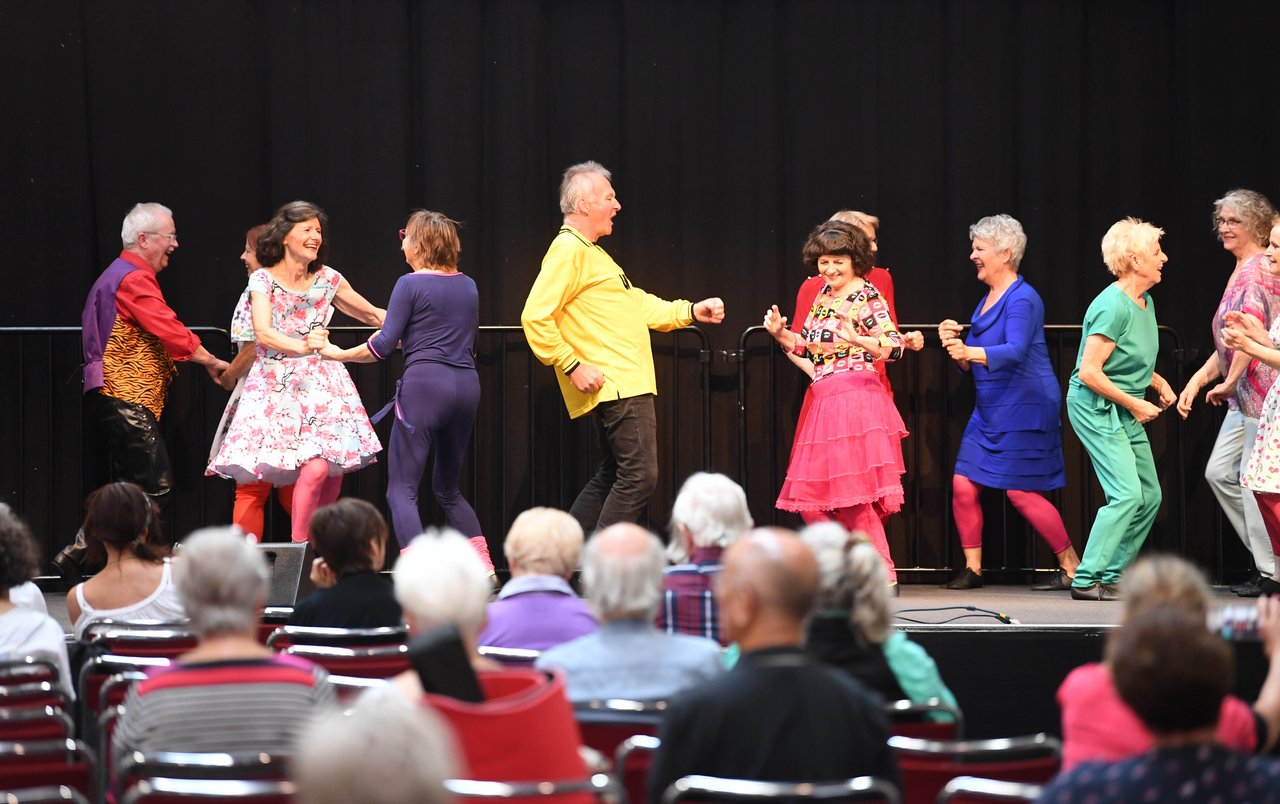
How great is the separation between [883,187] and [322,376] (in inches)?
119

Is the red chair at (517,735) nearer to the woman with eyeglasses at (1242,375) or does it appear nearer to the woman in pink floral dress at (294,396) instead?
the woman in pink floral dress at (294,396)

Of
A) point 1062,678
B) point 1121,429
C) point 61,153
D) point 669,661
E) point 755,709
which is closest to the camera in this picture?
point 755,709

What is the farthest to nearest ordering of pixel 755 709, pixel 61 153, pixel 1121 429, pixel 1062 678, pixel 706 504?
pixel 61 153
pixel 1121 429
pixel 1062 678
pixel 706 504
pixel 755 709

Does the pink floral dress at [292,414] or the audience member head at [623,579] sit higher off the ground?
the pink floral dress at [292,414]

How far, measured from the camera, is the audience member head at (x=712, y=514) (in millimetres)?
4105

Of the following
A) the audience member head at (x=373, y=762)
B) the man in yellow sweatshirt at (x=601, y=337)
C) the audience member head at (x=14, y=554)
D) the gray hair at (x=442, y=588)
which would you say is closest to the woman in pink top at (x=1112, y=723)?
the gray hair at (x=442, y=588)

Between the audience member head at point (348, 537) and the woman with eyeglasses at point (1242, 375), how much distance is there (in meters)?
3.92

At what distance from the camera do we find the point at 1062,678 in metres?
5.42

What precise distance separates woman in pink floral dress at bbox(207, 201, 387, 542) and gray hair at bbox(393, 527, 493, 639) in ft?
12.3

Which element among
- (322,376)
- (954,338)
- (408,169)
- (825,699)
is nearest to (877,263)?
(954,338)

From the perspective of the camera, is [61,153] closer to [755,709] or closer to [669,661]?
[669,661]

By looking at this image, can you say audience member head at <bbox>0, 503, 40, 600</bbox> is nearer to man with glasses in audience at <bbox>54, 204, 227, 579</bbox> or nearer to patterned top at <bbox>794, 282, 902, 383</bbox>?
man with glasses in audience at <bbox>54, 204, 227, 579</bbox>

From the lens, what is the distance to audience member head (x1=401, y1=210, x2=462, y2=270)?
650cm

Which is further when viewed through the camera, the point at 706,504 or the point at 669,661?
the point at 706,504
